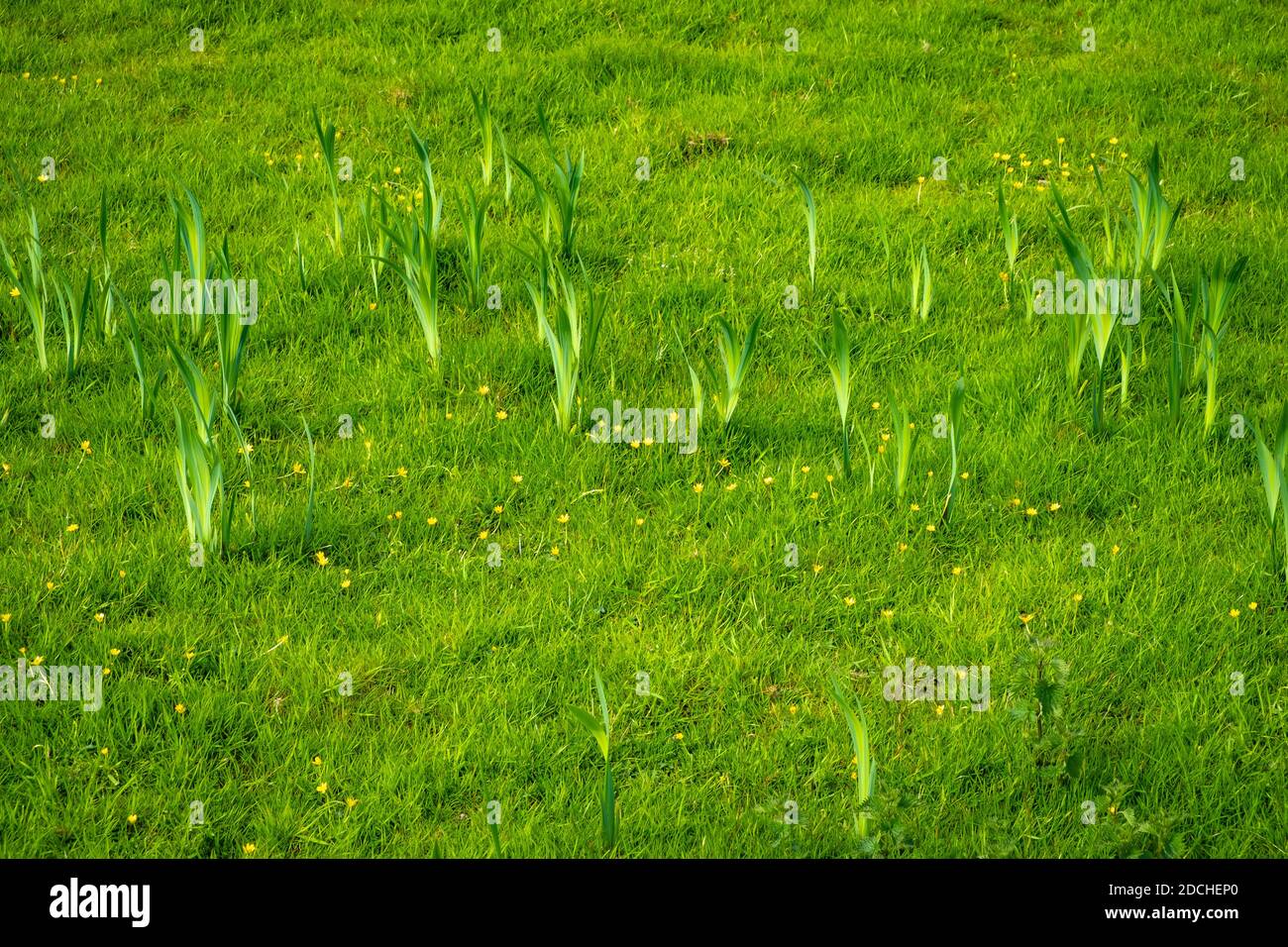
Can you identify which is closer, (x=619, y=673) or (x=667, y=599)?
(x=619, y=673)

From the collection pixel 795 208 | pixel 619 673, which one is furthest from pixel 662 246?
pixel 619 673

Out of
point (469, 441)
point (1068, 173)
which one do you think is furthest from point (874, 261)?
point (469, 441)

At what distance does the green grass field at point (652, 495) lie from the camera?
9.46 ft

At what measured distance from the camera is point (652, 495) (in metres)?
3.86

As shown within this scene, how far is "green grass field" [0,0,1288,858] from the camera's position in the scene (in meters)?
2.88

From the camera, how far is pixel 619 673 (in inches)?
127

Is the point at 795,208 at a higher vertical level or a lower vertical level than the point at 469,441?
higher

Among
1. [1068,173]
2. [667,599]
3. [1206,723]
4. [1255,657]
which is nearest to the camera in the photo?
[1206,723]

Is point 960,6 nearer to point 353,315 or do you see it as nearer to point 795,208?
point 795,208

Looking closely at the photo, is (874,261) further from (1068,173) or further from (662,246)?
(1068,173)

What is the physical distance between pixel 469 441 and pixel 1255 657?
2.49m

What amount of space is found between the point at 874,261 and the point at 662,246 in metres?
0.91
